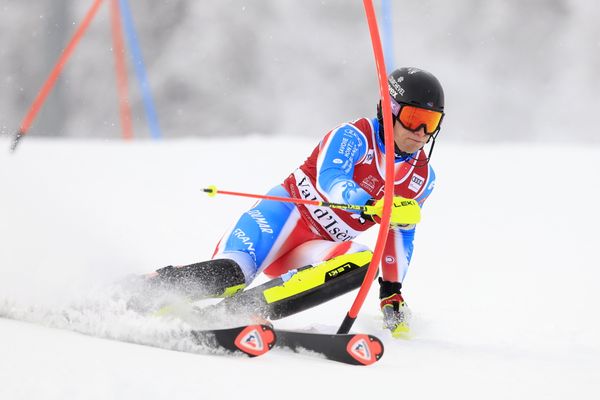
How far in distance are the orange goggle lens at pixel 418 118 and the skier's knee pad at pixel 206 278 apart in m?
0.97

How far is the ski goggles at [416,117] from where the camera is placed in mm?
3779

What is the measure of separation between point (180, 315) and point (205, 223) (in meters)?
4.15

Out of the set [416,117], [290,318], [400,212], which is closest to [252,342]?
[400,212]

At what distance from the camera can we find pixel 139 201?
7.96 m

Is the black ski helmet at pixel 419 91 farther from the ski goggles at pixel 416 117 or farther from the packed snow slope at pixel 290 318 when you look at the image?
the packed snow slope at pixel 290 318

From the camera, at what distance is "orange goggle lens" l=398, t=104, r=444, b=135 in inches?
149

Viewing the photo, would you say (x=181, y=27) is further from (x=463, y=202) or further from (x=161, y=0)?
(x=463, y=202)

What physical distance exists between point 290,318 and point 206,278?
115cm

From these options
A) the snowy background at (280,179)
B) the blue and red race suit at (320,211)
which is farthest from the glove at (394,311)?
the blue and red race suit at (320,211)

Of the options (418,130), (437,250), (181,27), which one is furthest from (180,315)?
(181,27)

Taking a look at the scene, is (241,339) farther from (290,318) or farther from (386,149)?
(290,318)

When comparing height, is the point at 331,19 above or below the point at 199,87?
above

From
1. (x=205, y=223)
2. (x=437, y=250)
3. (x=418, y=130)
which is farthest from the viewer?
(x=205, y=223)

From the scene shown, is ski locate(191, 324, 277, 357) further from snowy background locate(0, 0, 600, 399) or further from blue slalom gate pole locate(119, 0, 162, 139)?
blue slalom gate pole locate(119, 0, 162, 139)
